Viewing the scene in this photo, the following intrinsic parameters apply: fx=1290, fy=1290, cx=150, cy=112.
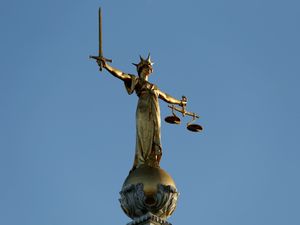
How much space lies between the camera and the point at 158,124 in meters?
36.0

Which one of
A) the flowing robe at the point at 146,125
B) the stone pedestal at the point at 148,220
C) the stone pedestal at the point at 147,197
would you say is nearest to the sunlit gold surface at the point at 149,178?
the stone pedestal at the point at 147,197

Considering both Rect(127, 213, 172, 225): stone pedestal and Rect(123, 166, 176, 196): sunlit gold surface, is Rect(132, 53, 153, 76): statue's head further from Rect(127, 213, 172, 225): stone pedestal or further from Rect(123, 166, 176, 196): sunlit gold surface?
Rect(127, 213, 172, 225): stone pedestal

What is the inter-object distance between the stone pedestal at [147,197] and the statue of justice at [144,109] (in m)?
0.71

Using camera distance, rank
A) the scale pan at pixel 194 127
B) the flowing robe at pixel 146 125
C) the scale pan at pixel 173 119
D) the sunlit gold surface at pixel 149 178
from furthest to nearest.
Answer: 1. the scale pan at pixel 194 127
2. the scale pan at pixel 173 119
3. the flowing robe at pixel 146 125
4. the sunlit gold surface at pixel 149 178

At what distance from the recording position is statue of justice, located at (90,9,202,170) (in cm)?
3556

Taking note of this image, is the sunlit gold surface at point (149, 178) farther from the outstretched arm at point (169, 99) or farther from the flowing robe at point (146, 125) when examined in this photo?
the outstretched arm at point (169, 99)

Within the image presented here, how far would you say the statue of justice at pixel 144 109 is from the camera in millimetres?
35562

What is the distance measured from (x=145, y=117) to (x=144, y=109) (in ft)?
0.80

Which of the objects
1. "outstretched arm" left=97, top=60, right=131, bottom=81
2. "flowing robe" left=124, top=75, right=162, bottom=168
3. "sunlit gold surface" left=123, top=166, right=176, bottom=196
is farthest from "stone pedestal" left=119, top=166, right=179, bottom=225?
"outstretched arm" left=97, top=60, right=131, bottom=81

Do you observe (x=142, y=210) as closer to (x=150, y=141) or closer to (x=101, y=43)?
(x=150, y=141)

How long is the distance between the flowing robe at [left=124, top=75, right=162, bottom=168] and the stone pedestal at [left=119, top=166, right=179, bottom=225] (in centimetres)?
73

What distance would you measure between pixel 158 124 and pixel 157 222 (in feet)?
10.6

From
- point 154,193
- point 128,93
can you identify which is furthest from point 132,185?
point 128,93

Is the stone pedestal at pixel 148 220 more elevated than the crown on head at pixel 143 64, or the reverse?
the crown on head at pixel 143 64
